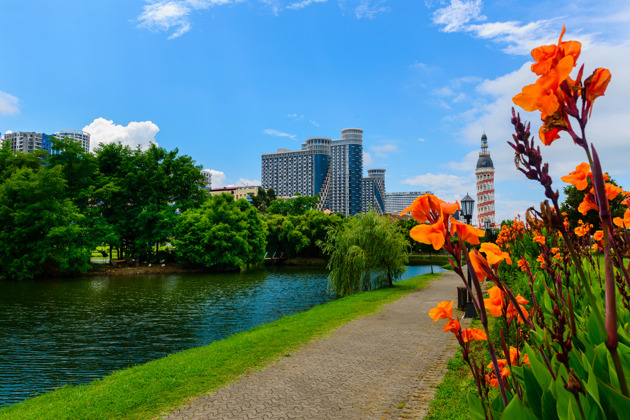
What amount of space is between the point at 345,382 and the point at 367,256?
12.7 meters

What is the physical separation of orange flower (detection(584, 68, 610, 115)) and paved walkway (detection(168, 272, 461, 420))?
4768 millimetres

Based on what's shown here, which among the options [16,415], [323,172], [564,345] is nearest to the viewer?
[564,345]

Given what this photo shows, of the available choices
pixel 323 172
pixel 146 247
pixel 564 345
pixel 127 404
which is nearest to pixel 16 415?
pixel 127 404

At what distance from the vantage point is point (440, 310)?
1.76 meters

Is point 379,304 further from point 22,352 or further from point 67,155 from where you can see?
point 67,155

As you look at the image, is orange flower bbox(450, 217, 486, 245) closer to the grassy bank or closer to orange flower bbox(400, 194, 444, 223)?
orange flower bbox(400, 194, 444, 223)

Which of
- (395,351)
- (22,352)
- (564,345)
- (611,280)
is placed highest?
(611,280)

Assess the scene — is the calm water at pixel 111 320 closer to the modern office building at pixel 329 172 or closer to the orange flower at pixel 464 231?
the orange flower at pixel 464 231

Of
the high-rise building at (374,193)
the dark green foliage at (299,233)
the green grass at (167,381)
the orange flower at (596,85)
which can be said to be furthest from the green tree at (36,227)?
the high-rise building at (374,193)

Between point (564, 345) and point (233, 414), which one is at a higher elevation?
point (564, 345)

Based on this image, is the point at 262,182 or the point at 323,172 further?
the point at 262,182

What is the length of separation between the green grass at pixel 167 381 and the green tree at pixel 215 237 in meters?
24.7

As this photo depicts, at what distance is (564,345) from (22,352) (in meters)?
12.5

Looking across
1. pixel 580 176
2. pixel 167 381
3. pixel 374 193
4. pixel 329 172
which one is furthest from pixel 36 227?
pixel 374 193
